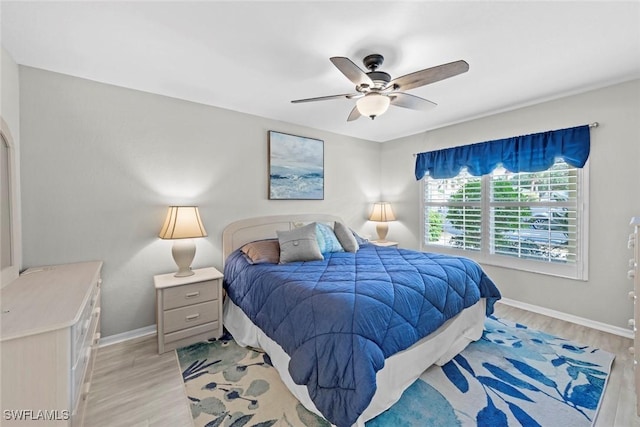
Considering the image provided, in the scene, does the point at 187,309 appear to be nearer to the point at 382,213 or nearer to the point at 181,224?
the point at 181,224

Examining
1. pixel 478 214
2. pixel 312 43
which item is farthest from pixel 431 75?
pixel 478 214

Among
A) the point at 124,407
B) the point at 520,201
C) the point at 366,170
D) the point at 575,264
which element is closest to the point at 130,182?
the point at 124,407

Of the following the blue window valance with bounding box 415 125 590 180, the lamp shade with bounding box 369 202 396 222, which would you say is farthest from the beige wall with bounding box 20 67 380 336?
the blue window valance with bounding box 415 125 590 180

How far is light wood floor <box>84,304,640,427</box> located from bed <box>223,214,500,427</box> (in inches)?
25.4

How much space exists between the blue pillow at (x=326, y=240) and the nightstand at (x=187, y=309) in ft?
3.80

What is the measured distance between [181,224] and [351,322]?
1.89 meters

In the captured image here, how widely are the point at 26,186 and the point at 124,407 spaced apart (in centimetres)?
188

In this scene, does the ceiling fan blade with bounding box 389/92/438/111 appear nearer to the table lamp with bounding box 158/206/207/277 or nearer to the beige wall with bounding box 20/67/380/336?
the beige wall with bounding box 20/67/380/336

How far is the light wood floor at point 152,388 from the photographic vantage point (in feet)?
5.17

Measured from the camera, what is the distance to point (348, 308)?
58.2 inches

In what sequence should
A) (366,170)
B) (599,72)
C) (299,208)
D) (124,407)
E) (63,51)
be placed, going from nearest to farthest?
1. (124,407)
2. (63,51)
3. (599,72)
4. (299,208)
5. (366,170)

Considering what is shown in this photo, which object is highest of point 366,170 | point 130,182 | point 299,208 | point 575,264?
point 366,170

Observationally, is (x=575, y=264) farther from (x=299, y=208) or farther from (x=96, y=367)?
(x=96, y=367)

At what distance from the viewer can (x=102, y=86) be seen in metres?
2.41
